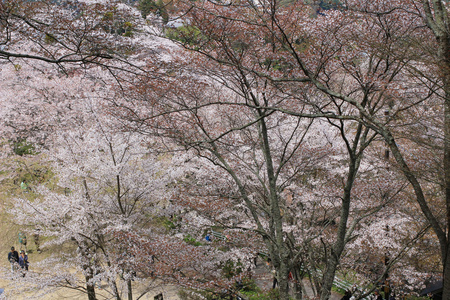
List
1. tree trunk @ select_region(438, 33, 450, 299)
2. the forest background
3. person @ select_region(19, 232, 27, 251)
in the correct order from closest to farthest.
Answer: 1. tree trunk @ select_region(438, 33, 450, 299)
2. the forest background
3. person @ select_region(19, 232, 27, 251)

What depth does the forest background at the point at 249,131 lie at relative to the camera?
3.84 metres

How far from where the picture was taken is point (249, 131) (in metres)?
6.84

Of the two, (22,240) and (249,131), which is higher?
(249,131)

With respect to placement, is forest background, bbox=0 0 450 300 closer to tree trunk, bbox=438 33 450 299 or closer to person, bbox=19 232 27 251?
tree trunk, bbox=438 33 450 299

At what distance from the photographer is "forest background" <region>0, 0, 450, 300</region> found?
12.6ft

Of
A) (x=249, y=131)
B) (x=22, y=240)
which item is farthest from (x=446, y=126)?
(x=22, y=240)

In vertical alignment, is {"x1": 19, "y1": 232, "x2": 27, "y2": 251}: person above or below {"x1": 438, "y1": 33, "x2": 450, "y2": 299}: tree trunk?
below

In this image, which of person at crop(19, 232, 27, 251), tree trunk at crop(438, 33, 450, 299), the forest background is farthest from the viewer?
person at crop(19, 232, 27, 251)

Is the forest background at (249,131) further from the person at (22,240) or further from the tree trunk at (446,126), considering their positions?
the person at (22,240)

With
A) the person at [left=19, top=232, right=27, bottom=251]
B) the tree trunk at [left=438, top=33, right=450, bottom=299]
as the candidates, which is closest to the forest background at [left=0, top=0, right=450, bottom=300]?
the tree trunk at [left=438, top=33, right=450, bottom=299]

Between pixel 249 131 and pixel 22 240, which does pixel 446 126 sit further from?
pixel 22 240

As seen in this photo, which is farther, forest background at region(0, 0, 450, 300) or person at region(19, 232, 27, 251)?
person at region(19, 232, 27, 251)

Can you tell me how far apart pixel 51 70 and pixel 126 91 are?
8.93m

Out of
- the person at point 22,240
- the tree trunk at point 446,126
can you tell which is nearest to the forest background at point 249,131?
the tree trunk at point 446,126
